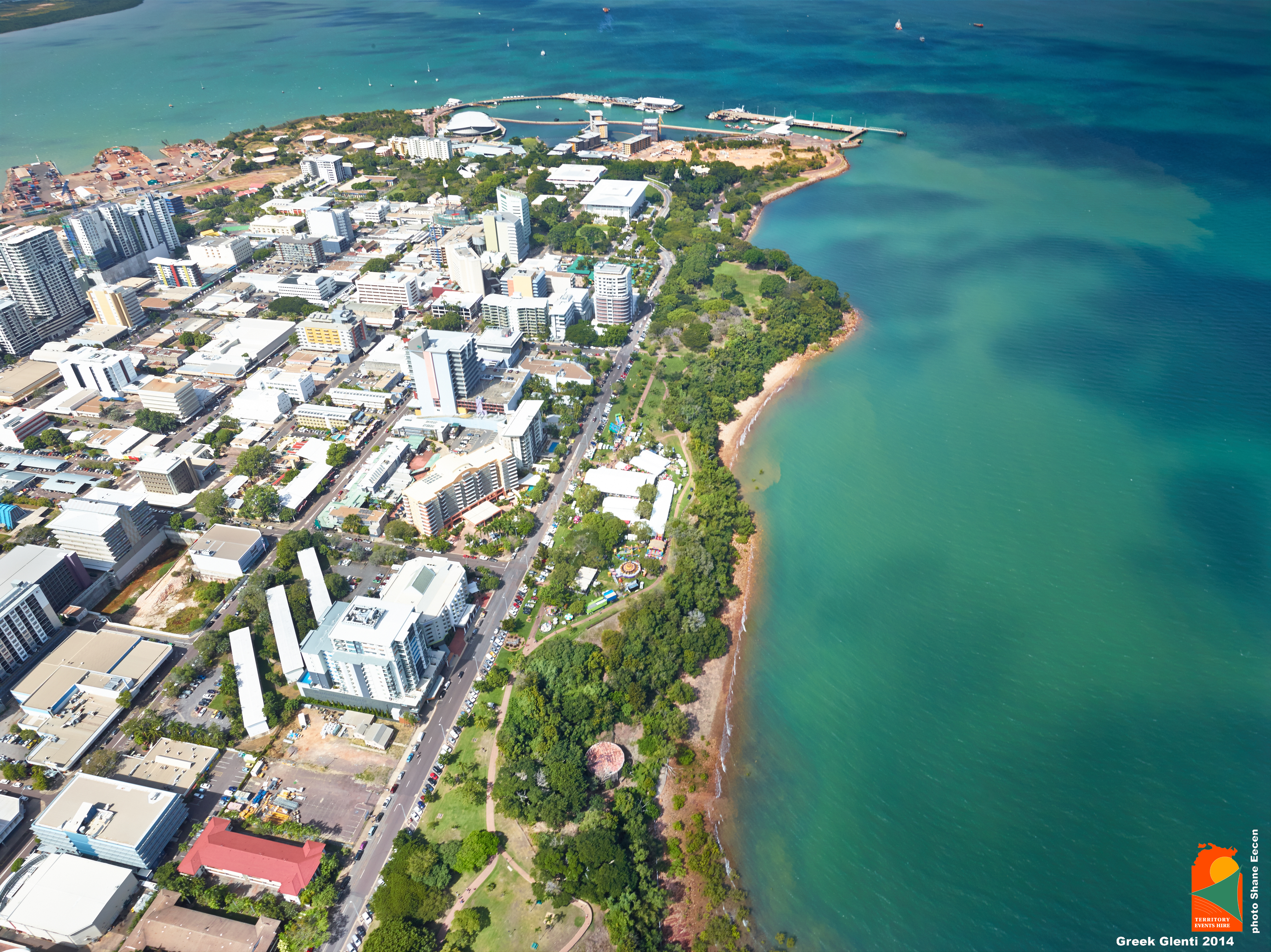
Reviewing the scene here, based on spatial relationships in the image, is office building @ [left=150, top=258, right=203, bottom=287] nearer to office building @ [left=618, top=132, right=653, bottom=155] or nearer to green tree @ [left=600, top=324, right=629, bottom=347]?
green tree @ [left=600, top=324, right=629, bottom=347]

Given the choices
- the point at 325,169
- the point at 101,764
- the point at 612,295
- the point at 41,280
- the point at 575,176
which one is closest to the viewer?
the point at 101,764

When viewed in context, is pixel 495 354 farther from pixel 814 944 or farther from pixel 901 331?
pixel 814 944

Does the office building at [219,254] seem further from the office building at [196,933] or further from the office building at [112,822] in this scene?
the office building at [196,933]

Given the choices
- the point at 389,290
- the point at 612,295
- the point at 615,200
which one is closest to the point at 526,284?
the point at 612,295

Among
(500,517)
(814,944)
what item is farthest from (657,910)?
(500,517)

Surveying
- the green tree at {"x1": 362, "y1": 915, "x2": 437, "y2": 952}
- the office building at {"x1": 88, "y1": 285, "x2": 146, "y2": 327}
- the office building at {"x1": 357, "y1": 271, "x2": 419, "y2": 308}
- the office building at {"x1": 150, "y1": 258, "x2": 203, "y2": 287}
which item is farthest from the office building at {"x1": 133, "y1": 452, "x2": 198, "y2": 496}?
the office building at {"x1": 150, "y1": 258, "x2": 203, "y2": 287}

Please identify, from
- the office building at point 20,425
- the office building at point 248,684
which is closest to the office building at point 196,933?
the office building at point 248,684

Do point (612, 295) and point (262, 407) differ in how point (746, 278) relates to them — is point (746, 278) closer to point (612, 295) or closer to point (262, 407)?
point (612, 295)

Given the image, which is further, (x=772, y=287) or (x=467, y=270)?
(x=772, y=287)
